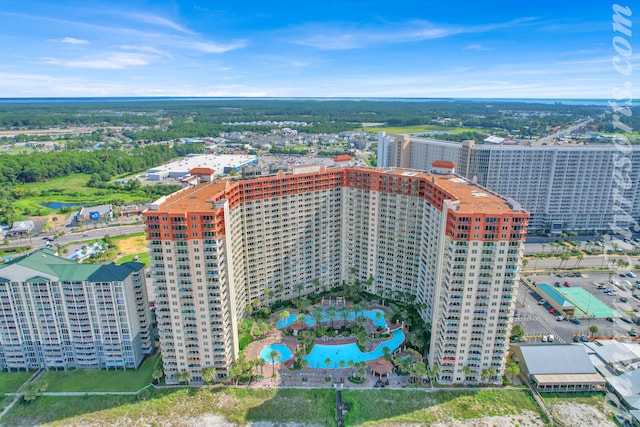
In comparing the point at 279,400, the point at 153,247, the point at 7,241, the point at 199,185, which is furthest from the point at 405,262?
the point at 7,241

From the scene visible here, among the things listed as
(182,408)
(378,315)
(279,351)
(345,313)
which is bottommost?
(182,408)

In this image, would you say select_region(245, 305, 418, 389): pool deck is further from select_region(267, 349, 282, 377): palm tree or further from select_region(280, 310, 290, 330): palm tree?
select_region(280, 310, 290, 330): palm tree

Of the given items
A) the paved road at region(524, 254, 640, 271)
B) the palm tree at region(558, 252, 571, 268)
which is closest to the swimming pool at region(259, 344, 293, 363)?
the paved road at region(524, 254, 640, 271)

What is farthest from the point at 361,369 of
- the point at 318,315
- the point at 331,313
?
the point at 331,313

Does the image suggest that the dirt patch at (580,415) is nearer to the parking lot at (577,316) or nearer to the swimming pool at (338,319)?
the parking lot at (577,316)

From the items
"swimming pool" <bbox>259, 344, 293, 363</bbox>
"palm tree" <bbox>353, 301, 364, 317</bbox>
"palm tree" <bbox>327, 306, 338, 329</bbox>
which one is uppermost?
"palm tree" <bbox>353, 301, 364, 317</bbox>

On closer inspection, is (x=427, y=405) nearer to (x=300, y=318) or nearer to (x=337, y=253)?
(x=300, y=318)
